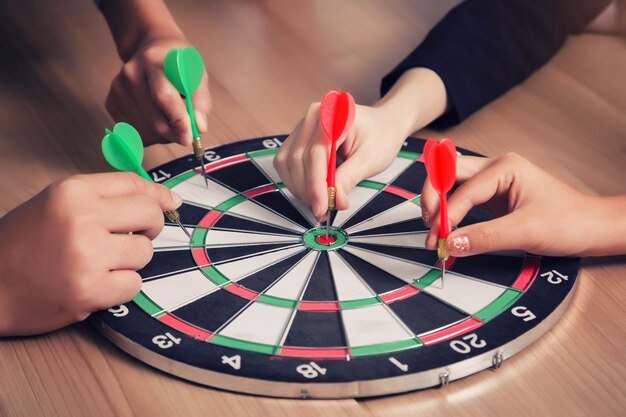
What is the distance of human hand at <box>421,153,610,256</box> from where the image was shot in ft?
3.91

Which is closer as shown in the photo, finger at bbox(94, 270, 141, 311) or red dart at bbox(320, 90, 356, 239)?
finger at bbox(94, 270, 141, 311)

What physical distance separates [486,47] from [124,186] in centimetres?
96

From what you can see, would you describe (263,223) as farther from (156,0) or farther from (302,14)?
(302,14)

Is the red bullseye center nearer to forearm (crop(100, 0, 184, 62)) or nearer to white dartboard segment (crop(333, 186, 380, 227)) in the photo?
white dartboard segment (crop(333, 186, 380, 227))

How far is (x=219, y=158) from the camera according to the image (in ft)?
5.19

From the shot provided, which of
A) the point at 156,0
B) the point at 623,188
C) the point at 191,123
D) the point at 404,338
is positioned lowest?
the point at 623,188

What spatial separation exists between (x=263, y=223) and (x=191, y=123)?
0.85 feet

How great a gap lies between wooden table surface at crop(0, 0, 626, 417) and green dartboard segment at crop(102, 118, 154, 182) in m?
0.25

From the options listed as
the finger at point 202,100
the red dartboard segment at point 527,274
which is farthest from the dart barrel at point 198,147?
the red dartboard segment at point 527,274

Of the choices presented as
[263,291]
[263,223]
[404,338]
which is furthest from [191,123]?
[404,338]

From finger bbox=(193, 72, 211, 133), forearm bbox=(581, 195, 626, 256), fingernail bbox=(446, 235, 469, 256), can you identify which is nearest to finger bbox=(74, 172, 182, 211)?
finger bbox=(193, 72, 211, 133)

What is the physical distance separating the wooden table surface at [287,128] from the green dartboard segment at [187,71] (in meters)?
0.20

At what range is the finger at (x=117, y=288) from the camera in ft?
3.83

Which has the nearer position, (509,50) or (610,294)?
(610,294)
